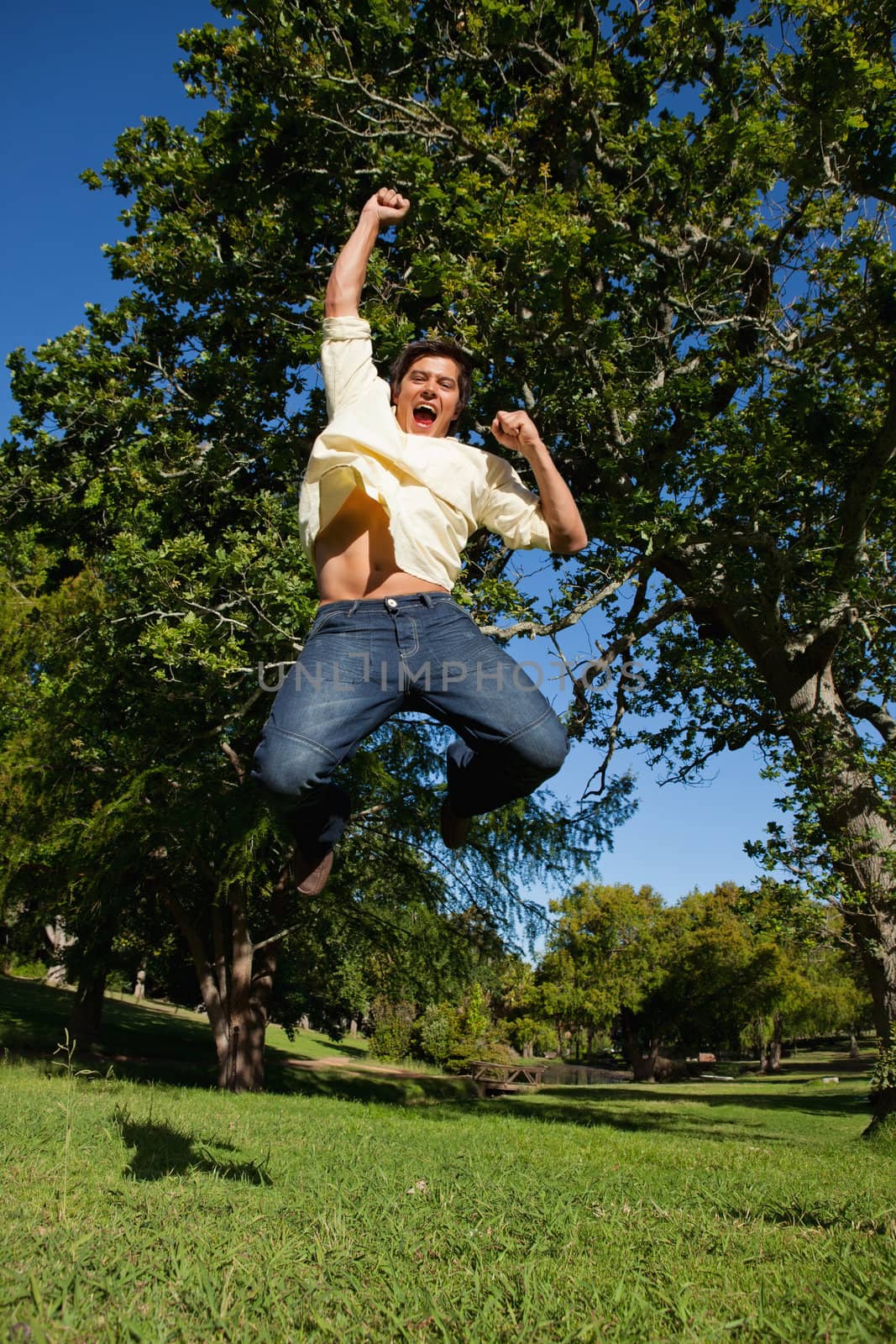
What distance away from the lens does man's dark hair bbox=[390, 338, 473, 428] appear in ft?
11.2

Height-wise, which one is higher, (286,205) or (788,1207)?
(286,205)

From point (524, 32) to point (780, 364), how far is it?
4.81m

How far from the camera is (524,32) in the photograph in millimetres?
10047

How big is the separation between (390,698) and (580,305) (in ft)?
23.8

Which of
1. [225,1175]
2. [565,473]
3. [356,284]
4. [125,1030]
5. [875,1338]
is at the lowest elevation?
[125,1030]

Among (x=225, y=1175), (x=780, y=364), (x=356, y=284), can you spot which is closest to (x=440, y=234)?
(x=780, y=364)

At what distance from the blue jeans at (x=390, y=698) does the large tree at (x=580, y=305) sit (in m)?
5.51

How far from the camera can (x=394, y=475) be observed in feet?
10.4

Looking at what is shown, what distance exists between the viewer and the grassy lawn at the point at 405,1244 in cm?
209

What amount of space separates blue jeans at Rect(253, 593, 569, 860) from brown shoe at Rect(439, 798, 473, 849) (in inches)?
19.9

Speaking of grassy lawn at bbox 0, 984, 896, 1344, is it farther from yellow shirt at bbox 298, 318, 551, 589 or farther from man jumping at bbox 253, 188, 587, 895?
yellow shirt at bbox 298, 318, 551, 589

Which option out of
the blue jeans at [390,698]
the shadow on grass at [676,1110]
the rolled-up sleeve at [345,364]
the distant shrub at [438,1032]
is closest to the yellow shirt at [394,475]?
the rolled-up sleeve at [345,364]

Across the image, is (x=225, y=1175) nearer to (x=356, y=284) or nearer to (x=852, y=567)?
(x=356, y=284)

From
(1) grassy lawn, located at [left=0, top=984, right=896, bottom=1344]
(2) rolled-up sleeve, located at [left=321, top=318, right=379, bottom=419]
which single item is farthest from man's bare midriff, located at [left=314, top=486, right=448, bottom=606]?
(1) grassy lawn, located at [left=0, top=984, right=896, bottom=1344]
